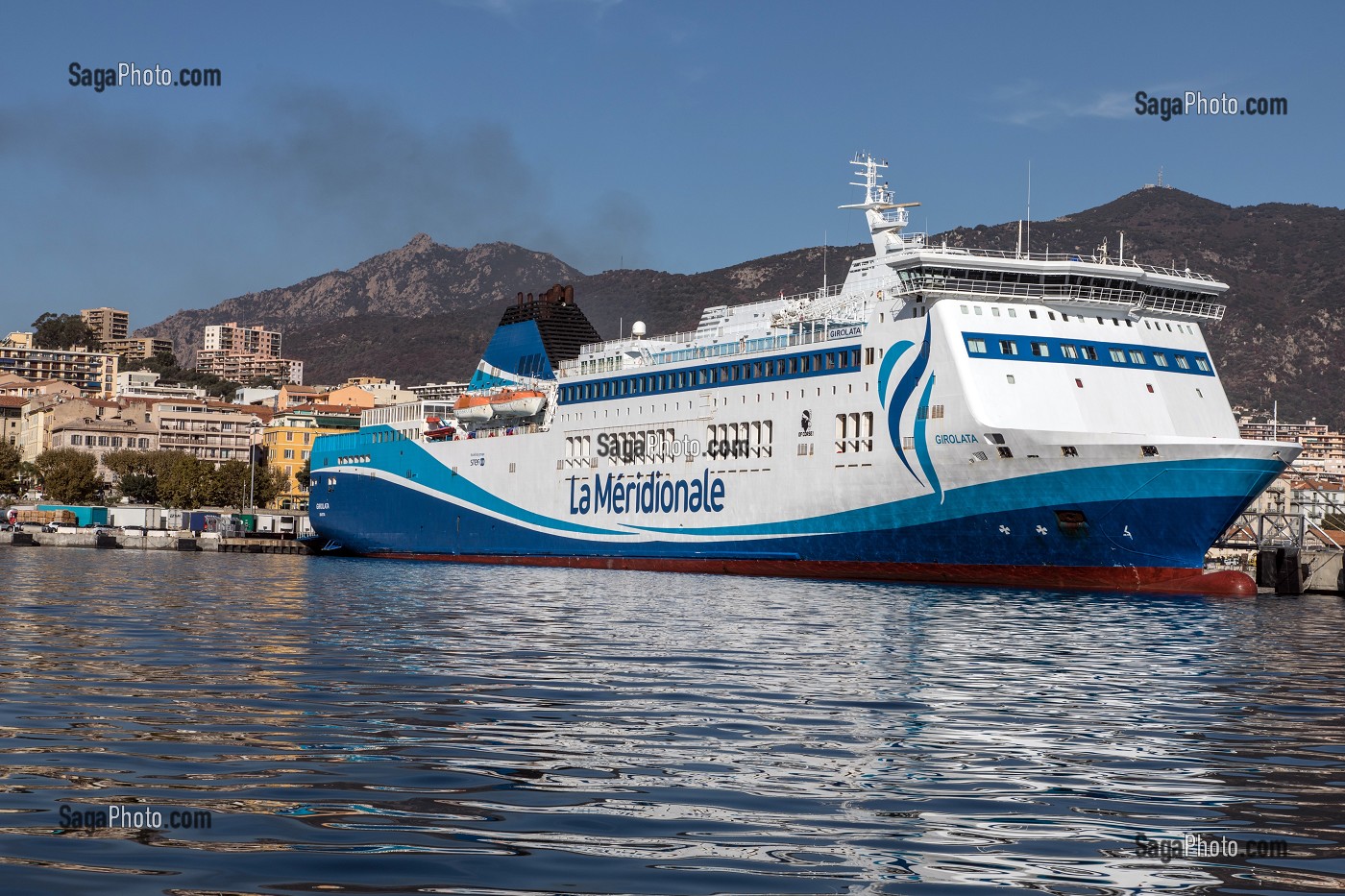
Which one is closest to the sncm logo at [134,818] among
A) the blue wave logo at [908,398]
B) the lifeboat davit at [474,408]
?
the blue wave logo at [908,398]

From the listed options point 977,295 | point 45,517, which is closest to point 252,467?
point 45,517

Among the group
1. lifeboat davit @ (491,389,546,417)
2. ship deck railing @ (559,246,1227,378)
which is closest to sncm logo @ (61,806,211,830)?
ship deck railing @ (559,246,1227,378)

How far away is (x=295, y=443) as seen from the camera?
143250mm

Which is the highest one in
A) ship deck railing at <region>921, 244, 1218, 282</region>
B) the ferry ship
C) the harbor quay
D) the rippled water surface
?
ship deck railing at <region>921, 244, 1218, 282</region>

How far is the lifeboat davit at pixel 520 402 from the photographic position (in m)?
64.2

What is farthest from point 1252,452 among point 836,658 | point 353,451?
point 353,451

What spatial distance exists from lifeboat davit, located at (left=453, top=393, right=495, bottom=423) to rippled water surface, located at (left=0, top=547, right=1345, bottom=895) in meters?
42.6

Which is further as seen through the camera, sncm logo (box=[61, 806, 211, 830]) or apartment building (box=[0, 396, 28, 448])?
apartment building (box=[0, 396, 28, 448])

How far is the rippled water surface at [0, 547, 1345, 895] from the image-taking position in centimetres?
827

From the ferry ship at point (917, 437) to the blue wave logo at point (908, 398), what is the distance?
72mm

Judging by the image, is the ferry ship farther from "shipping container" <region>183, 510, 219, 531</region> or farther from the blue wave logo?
"shipping container" <region>183, 510, 219, 531</region>

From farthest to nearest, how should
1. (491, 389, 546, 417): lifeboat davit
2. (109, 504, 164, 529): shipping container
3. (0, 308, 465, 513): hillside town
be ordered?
1. (0, 308, 465, 513): hillside town
2. (109, 504, 164, 529): shipping container
3. (491, 389, 546, 417): lifeboat davit

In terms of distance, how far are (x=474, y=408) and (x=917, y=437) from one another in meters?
30.5

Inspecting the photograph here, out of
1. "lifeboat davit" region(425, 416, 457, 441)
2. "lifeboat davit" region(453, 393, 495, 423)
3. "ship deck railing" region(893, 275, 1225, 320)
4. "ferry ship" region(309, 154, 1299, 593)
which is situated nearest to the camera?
"ferry ship" region(309, 154, 1299, 593)
